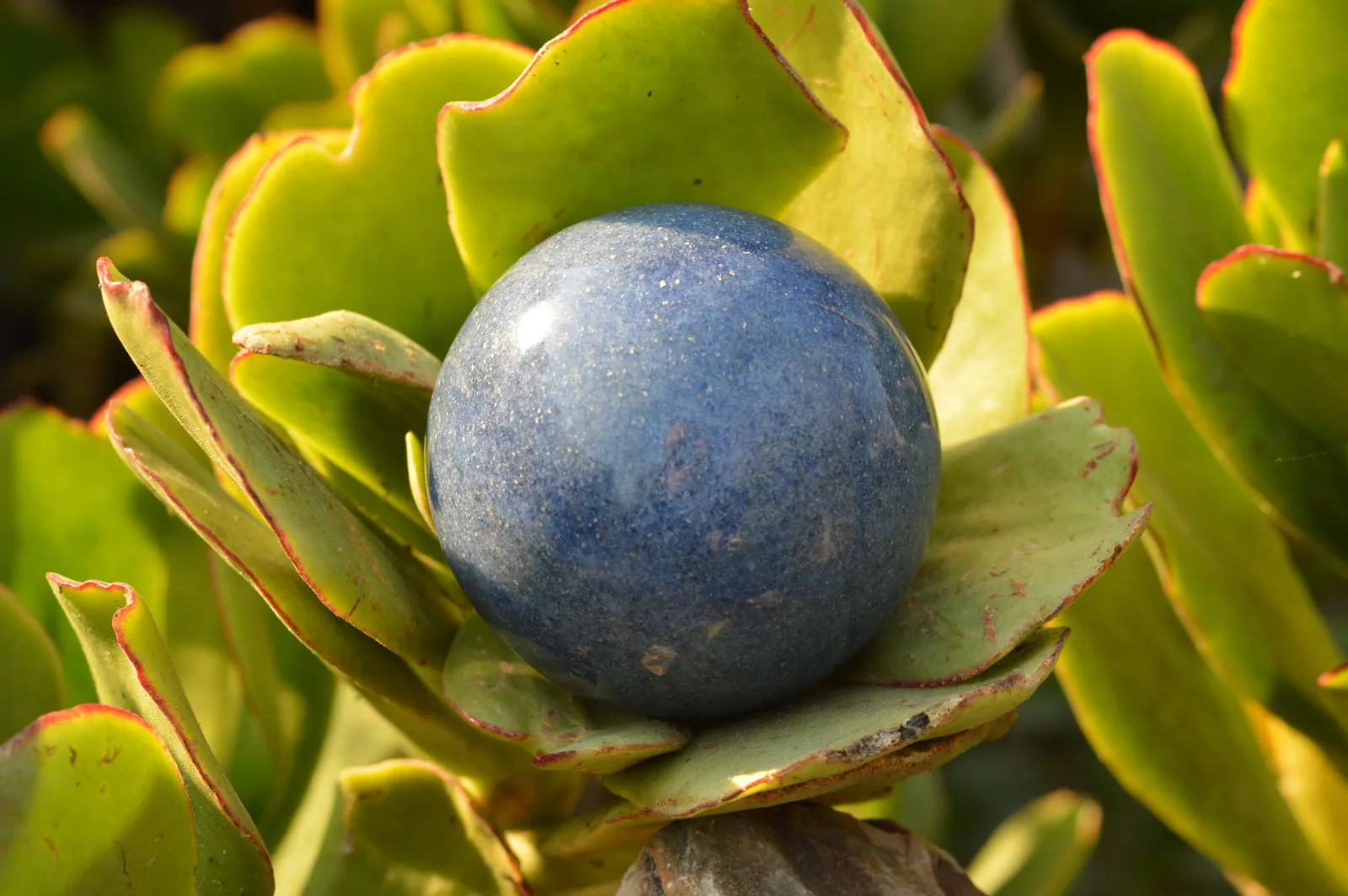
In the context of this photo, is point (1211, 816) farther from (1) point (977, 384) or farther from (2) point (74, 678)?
(2) point (74, 678)

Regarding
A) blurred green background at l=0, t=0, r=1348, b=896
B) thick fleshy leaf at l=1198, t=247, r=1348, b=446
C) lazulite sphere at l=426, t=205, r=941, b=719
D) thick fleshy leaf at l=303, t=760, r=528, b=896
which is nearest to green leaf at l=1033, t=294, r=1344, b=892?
thick fleshy leaf at l=1198, t=247, r=1348, b=446

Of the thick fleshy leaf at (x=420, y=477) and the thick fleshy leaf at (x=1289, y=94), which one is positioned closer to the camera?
the thick fleshy leaf at (x=420, y=477)

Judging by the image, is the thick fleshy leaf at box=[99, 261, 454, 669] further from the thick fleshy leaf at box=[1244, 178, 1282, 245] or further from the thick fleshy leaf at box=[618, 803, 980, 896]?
the thick fleshy leaf at box=[1244, 178, 1282, 245]

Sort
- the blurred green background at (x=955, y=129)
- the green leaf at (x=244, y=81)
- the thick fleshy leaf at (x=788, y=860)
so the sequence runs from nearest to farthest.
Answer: the thick fleshy leaf at (x=788, y=860)
the blurred green background at (x=955, y=129)
the green leaf at (x=244, y=81)

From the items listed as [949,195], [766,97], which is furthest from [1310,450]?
[766,97]

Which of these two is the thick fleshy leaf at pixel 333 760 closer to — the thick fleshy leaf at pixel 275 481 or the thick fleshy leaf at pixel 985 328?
the thick fleshy leaf at pixel 275 481

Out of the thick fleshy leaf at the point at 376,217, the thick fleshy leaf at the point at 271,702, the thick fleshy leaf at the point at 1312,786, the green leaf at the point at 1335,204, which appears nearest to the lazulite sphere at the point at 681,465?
the thick fleshy leaf at the point at 376,217

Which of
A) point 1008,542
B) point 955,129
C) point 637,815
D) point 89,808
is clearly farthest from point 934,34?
point 89,808
